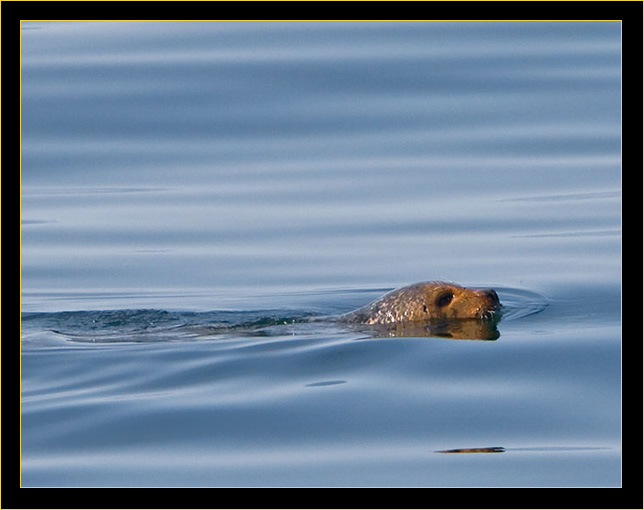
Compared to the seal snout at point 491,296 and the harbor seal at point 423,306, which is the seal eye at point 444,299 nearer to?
the harbor seal at point 423,306

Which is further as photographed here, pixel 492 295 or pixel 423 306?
pixel 423 306

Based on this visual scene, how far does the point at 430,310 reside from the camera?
1103 cm

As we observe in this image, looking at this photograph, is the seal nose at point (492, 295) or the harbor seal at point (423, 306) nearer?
the seal nose at point (492, 295)

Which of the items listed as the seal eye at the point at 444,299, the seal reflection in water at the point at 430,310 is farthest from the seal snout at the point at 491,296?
the seal eye at the point at 444,299

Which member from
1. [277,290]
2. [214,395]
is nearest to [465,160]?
[277,290]

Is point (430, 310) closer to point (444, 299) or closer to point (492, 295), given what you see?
point (444, 299)

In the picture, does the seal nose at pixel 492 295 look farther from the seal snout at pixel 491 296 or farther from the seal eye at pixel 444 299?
the seal eye at pixel 444 299

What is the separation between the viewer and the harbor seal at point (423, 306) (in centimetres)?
1090

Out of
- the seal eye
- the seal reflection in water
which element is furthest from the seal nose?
the seal eye

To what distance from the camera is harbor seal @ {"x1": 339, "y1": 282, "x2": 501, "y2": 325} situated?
35.8ft

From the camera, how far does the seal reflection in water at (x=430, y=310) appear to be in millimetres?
10742

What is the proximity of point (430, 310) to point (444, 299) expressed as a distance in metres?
0.15

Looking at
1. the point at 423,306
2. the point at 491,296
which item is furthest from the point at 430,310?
the point at 491,296

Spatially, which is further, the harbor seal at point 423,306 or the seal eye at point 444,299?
the seal eye at point 444,299
